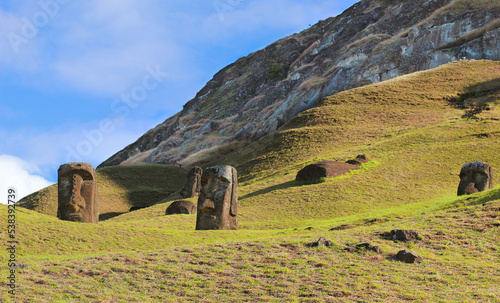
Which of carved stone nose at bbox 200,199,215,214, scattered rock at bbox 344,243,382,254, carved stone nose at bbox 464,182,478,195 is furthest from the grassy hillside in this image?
carved stone nose at bbox 464,182,478,195

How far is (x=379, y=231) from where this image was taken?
17938 millimetres

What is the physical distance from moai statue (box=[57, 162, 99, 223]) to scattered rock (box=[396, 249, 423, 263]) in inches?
578

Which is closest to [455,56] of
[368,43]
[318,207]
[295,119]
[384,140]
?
[368,43]

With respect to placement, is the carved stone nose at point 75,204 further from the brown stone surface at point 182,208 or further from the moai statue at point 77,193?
the brown stone surface at point 182,208

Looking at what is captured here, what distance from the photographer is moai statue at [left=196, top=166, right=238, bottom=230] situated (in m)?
23.9

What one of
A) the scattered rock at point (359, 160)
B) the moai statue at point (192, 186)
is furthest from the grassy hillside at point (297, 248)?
the moai statue at point (192, 186)

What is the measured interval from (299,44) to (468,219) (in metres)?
148

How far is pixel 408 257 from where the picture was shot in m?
14.5

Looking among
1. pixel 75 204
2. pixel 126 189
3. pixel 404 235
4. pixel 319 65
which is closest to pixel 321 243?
pixel 404 235

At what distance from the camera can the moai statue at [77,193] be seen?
23766mm

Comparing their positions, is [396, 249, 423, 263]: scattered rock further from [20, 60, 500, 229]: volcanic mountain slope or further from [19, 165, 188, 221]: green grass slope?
[19, 165, 188, 221]: green grass slope

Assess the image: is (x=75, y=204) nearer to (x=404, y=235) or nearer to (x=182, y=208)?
(x=182, y=208)

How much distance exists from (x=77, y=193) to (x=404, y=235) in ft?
48.3

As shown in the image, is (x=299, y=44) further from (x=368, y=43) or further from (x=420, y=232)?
(x=420, y=232)
